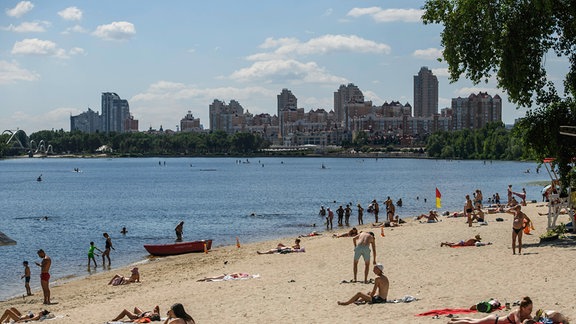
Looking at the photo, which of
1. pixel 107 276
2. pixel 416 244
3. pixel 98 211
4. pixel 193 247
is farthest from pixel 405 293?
pixel 98 211

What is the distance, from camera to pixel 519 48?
25.8 meters

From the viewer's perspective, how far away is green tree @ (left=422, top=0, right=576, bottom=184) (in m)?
25.8

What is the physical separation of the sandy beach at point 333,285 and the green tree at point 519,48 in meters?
4.05

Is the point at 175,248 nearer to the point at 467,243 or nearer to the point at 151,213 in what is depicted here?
the point at 467,243

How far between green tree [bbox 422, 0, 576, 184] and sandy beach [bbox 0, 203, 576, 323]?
4048 mm

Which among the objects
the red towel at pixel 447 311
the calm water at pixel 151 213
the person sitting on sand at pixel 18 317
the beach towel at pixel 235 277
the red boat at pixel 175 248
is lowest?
the calm water at pixel 151 213

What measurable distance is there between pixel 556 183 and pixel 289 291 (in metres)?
13.4

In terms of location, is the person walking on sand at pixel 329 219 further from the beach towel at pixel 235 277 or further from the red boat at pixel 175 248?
the beach towel at pixel 235 277

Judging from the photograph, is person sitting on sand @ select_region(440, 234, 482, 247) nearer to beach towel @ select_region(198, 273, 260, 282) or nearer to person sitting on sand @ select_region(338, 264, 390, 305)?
beach towel @ select_region(198, 273, 260, 282)

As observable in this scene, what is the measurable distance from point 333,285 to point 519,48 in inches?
428

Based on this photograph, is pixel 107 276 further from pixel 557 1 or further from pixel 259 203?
pixel 259 203

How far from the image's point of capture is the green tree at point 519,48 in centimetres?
2583

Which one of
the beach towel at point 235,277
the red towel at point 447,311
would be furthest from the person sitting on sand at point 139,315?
the red towel at point 447,311

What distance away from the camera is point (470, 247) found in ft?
87.4
